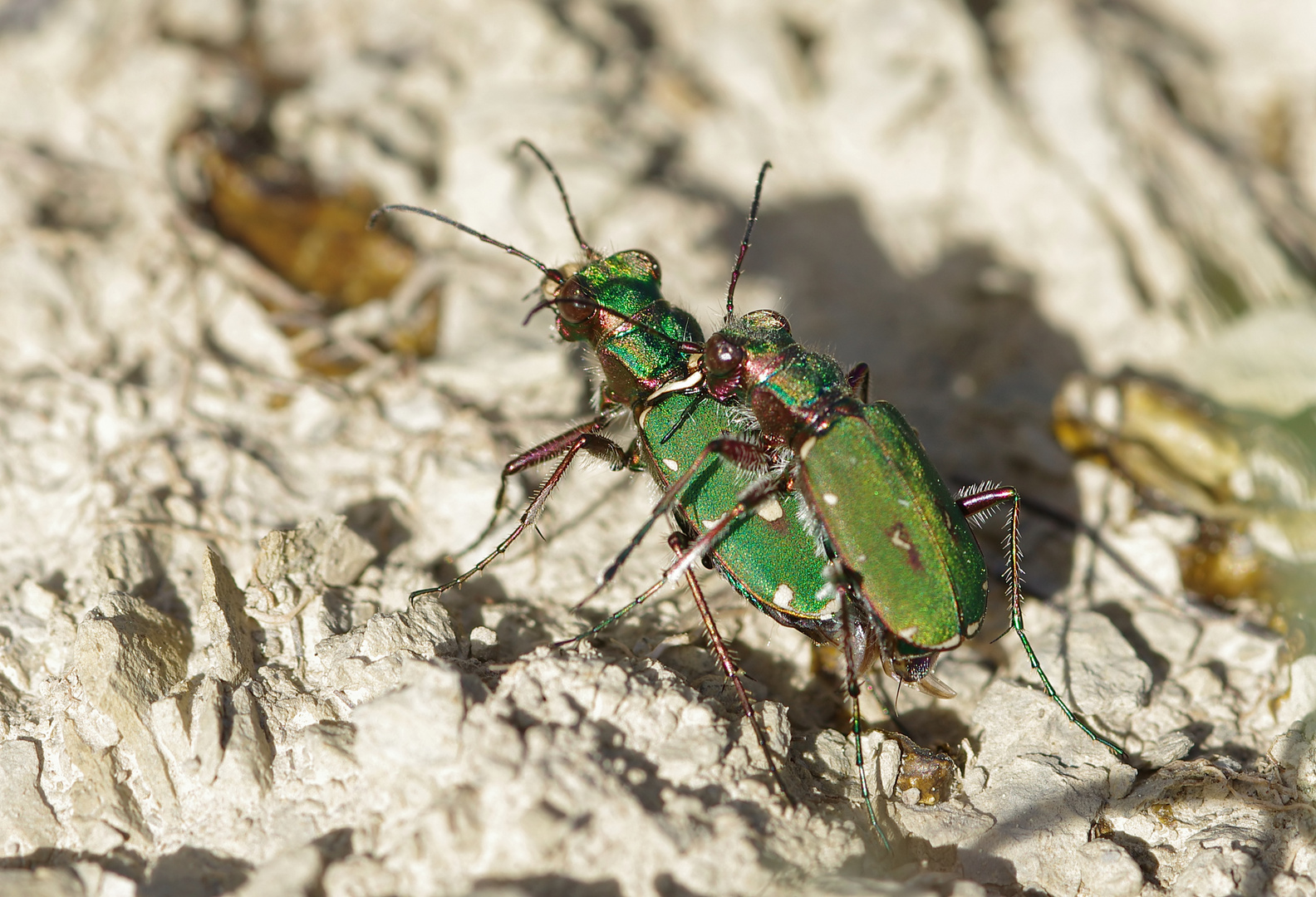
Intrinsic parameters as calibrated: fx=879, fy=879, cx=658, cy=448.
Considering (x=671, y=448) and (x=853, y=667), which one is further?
(x=671, y=448)

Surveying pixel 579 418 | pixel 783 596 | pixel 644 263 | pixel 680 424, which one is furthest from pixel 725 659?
pixel 644 263

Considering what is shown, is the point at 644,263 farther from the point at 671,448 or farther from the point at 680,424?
the point at 671,448

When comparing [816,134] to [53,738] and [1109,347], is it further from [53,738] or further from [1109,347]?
[53,738]

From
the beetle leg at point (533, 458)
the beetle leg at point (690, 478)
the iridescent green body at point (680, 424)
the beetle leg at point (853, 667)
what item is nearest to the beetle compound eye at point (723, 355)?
the iridescent green body at point (680, 424)

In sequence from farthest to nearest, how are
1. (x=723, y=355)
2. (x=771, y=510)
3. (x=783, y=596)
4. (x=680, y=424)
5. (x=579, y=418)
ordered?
1. (x=579, y=418)
2. (x=680, y=424)
3. (x=723, y=355)
4. (x=771, y=510)
5. (x=783, y=596)

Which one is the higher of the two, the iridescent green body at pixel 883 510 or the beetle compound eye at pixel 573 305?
the beetle compound eye at pixel 573 305

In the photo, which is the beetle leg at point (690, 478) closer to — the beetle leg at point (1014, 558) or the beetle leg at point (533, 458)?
the beetle leg at point (533, 458)

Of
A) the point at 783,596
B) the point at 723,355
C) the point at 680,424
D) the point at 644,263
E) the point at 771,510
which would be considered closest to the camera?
the point at 783,596

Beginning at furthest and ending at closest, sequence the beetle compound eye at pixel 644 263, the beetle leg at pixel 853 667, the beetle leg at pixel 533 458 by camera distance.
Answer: the beetle compound eye at pixel 644 263 < the beetle leg at pixel 533 458 < the beetle leg at pixel 853 667
